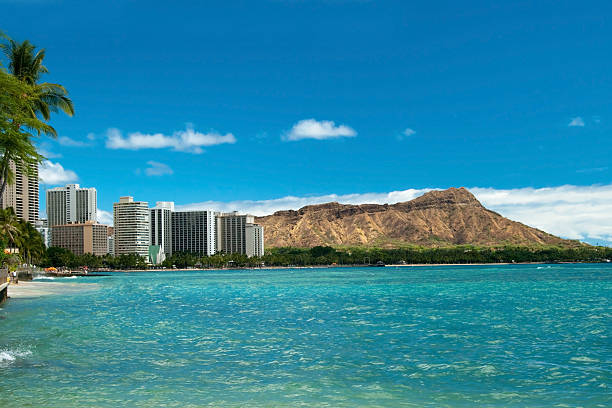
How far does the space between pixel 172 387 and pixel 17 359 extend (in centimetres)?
669

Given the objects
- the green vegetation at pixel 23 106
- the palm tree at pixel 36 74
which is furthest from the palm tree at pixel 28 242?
the palm tree at pixel 36 74

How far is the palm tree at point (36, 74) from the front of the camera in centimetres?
2989

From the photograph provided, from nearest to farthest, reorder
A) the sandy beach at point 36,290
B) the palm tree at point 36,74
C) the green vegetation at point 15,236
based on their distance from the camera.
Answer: the palm tree at point 36,74
the sandy beach at point 36,290
the green vegetation at point 15,236

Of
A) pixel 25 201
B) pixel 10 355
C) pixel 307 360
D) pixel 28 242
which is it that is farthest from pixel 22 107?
pixel 25 201

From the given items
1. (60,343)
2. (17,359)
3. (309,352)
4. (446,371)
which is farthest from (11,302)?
(446,371)

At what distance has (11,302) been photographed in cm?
4375

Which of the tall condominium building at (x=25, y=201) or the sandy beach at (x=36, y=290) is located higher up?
the tall condominium building at (x=25, y=201)

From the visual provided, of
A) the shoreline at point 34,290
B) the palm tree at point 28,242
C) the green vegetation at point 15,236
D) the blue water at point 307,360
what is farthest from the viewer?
the palm tree at point 28,242

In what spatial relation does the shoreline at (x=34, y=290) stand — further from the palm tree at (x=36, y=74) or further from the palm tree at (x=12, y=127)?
the palm tree at (x=12, y=127)

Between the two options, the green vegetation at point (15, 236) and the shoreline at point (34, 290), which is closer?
the shoreline at point (34, 290)

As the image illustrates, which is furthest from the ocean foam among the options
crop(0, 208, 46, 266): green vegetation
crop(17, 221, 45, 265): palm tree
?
crop(17, 221, 45, 265): palm tree

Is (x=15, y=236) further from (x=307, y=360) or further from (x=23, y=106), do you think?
(x=307, y=360)

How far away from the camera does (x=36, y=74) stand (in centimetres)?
Result: 3117

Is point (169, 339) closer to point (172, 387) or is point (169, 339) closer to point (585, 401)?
point (172, 387)
